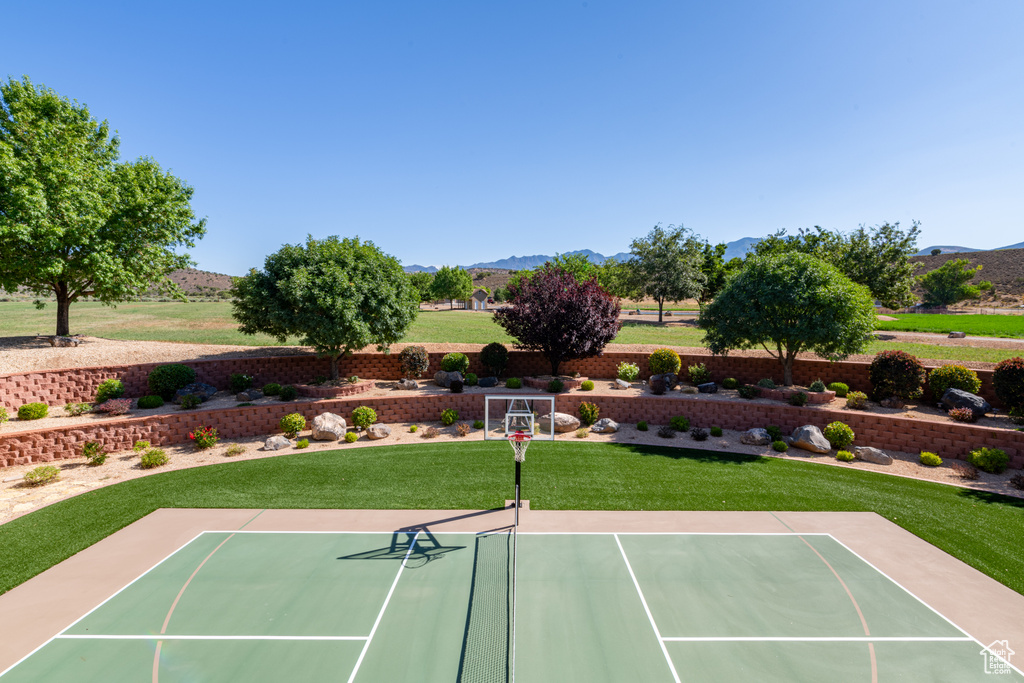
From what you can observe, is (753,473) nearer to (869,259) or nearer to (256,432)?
(256,432)

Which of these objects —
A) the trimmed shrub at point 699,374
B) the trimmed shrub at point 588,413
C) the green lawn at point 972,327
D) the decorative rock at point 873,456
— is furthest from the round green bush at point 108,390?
the green lawn at point 972,327

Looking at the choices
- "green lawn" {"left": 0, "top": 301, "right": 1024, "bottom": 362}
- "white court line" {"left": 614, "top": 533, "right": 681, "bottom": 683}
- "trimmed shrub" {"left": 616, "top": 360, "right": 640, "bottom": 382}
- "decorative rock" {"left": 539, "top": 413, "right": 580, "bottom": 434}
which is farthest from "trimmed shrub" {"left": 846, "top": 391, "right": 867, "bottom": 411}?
"white court line" {"left": 614, "top": 533, "right": 681, "bottom": 683}

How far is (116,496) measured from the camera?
45.4 ft

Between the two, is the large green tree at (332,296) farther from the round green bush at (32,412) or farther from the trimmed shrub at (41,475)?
the trimmed shrub at (41,475)

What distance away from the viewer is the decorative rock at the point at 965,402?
18188 millimetres

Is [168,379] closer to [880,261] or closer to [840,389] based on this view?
[840,389]

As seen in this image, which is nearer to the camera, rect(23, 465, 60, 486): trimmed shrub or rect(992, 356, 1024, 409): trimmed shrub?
rect(23, 465, 60, 486): trimmed shrub

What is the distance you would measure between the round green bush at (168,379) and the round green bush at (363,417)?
904 centimetres


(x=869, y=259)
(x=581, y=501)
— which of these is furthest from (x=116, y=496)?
(x=869, y=259)

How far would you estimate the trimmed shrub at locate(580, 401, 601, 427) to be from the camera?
842 inches

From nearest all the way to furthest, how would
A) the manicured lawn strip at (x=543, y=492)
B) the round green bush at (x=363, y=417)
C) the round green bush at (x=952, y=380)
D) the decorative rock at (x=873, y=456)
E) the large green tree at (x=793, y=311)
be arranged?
the manicured lawn strip at (x=543, y=492) → the decorative rock at (x=873, y=456) → the round green bush at (x=952, y=380) → the round green bush at (x=363, y=417) → the large green tree at (x=793, y=311)

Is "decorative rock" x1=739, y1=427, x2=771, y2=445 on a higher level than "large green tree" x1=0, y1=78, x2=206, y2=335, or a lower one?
lower

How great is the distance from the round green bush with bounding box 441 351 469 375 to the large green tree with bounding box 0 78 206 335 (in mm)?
19068

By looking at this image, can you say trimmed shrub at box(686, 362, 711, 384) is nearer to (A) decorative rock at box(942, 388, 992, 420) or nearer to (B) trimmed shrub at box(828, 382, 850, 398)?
(B) trimmed shrub at box(828, 382, 850, 398)
